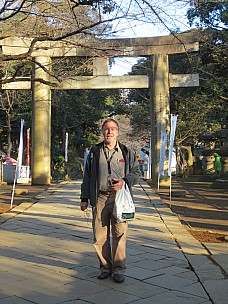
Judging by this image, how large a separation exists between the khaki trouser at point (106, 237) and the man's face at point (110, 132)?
1.73 ft

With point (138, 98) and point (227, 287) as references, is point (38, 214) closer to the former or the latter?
point (227, 287)

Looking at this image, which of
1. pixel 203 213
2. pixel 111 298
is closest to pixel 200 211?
pixel 203 213

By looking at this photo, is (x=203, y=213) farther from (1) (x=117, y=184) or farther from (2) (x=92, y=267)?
(1) (x=117, y=184)

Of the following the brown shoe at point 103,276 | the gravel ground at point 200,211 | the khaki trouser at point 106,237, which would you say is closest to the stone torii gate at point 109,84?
the gravel ground at point 200,211

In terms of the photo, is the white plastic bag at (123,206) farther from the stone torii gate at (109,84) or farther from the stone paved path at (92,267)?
the stone torii gate at (109,84)

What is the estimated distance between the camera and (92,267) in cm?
478

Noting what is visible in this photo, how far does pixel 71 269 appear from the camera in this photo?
4688 mm

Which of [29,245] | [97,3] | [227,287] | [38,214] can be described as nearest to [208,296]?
[227,287]

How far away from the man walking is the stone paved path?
0.20 m

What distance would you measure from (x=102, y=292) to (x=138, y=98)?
27165mm

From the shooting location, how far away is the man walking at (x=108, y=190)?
4.32 metres

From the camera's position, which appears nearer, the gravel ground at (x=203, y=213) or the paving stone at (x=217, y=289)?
the paving stone at (x=217, y=289)

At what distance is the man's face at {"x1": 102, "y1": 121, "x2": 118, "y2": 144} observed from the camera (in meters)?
4.33

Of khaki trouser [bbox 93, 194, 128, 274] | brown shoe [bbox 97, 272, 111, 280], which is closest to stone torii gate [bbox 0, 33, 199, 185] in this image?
khaki trouser [bbox 93, 194, 128, 274]
